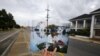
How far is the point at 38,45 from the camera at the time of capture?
18.1 feet

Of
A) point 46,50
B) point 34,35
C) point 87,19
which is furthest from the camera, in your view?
point 87,19

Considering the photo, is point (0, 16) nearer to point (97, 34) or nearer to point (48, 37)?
point (97, 34)

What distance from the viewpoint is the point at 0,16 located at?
98.9 meters

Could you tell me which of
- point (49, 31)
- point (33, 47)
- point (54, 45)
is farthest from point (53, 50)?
point (33, 47)

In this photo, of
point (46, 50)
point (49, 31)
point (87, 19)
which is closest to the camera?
point (46, 50)

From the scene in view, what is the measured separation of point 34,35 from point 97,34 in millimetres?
38062

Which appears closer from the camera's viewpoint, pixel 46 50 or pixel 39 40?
pixel 46 50

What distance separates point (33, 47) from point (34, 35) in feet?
1.70

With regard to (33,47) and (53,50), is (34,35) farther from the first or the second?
(53,50)

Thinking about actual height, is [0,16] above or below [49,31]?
above

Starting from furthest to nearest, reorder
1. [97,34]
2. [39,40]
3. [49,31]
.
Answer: [97,34] < [39,40] < [49,31]

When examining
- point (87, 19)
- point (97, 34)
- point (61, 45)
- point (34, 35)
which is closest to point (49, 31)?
point (61, 45)

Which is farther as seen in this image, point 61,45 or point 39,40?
point 39,40

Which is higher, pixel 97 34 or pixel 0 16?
pixel 0 16
